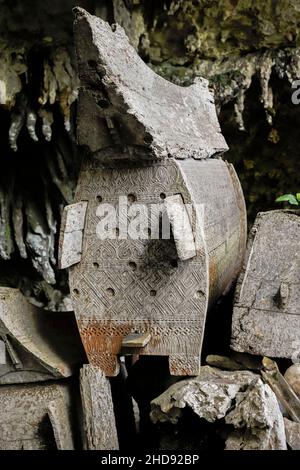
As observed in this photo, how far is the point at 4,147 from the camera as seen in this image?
4570 mm

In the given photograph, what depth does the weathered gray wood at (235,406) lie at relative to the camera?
195 centimetres

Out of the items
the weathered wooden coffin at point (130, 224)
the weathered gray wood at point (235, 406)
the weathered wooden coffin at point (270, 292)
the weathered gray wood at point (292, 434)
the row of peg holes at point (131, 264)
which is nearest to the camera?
→ the weathered gray wood at point (235, 406)

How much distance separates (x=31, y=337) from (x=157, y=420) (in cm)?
75

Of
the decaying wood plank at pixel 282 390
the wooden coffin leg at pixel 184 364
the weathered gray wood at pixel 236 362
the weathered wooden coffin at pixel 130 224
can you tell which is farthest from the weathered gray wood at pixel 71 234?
the decaying wood plank at pixel 282 390

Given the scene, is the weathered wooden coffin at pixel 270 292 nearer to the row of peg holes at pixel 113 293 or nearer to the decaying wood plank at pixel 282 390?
the decaying wood plank at pixel 282 390

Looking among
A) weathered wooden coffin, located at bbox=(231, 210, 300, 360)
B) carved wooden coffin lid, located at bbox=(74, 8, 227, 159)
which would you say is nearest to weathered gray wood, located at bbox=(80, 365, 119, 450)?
weathered wooden coffin, located at bbox=(231, 210, 300, 360)

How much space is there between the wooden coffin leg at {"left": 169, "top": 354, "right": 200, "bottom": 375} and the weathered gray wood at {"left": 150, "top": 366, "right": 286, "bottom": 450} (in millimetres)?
42

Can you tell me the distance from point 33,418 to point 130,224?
0.97 metres

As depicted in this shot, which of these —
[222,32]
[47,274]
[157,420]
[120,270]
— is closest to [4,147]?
[47,274]

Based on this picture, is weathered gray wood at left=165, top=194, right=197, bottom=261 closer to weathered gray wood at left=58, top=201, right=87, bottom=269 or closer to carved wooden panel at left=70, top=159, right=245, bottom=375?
carved wooden panel at left=70, top=159, right=245, bottom=375

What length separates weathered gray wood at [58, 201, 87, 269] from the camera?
7.60ft

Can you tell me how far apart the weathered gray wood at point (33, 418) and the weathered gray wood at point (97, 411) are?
0.16m

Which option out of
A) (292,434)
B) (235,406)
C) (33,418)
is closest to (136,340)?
(235,406)
